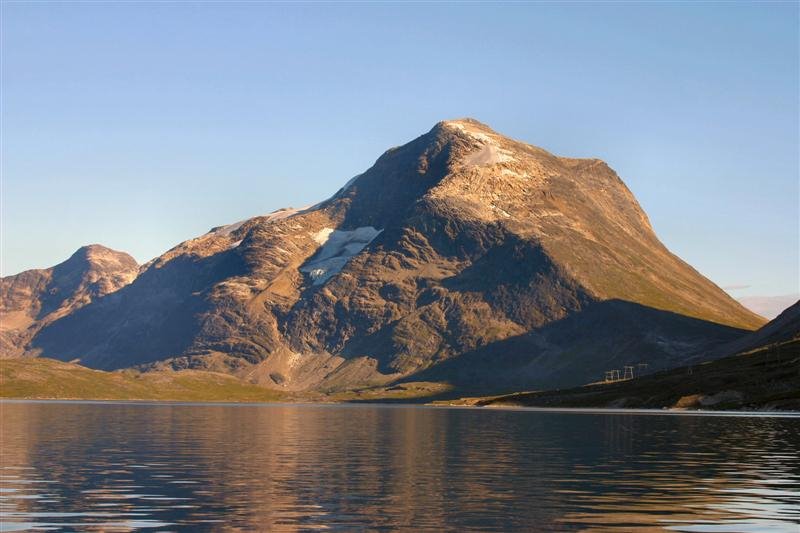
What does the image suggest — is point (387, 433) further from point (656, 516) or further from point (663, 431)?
point (656, 516)

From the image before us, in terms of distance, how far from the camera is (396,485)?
7631 centimetres

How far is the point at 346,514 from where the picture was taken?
59219mm

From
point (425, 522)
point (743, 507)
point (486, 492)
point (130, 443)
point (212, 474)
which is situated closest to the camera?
point (425, 522)

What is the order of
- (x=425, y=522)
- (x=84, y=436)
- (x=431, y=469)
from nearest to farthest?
(x=425, y=522)
(x=431, y=469)
(x=84, y=436)

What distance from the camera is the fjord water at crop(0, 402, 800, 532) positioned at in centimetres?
5638

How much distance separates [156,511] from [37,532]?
9.89 metres

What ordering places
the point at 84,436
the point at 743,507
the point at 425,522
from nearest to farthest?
the point at 425,522
the point at 743,507
the point at 84,436

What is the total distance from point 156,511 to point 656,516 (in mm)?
27835

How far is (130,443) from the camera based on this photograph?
125 metres

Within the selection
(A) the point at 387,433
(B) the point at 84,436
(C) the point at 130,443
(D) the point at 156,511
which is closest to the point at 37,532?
(D) the point at 156,511

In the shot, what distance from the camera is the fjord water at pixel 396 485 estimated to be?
56.4m

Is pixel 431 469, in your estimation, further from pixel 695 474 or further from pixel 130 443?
pixel 130 443

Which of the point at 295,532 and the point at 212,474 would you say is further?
the point at 212,474

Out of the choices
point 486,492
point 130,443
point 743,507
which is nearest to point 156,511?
point 486,492
